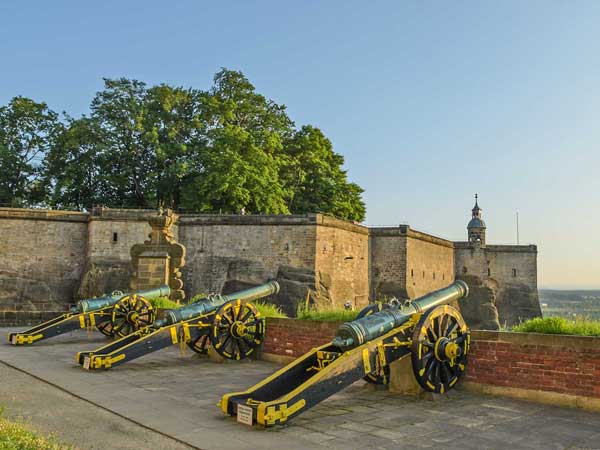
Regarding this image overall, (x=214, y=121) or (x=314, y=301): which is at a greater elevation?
(x=214, y=121)

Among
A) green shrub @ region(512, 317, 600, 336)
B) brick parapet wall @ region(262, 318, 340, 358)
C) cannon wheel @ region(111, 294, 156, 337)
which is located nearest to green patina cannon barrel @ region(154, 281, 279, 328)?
brick parapet wall @ region(262, 318, 340, 358)

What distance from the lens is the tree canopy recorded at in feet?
105

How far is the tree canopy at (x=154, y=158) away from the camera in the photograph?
3194 cm

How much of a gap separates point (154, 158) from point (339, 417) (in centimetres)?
2986

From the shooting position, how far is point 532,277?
45656 mm

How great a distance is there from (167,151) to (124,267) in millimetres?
8484

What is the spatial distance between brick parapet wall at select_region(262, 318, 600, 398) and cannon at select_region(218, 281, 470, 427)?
268 mm

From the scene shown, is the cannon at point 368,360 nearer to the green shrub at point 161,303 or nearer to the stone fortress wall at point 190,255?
the green shrub at point 161,303

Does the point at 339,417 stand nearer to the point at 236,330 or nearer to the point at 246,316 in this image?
the point at 236,330

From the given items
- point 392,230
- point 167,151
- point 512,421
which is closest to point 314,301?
point 392,230

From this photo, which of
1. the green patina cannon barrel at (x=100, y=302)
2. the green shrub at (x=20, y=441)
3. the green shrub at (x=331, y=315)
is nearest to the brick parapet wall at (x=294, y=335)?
the green shrub at (x=331, y=315)

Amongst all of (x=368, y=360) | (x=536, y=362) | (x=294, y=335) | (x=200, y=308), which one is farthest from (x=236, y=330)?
(x=536, y=362)

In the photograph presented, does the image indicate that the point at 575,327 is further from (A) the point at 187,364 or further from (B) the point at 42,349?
(B) the point at 42,349

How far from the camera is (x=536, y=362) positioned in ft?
21.5
